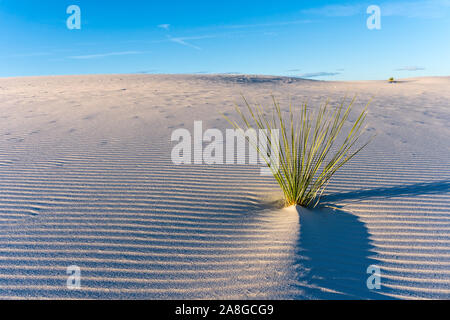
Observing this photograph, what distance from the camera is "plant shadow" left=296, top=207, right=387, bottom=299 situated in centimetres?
184

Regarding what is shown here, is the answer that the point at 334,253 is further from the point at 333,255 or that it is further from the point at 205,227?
the point at 205,227

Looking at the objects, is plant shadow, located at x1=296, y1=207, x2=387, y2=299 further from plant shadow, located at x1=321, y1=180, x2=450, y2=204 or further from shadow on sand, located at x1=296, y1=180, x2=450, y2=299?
plant shadow, located at x1=321, y1=180, x2=450, y2=204

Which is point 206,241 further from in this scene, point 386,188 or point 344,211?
point 386,188

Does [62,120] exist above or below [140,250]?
above

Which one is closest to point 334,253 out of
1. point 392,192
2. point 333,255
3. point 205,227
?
point 333,255

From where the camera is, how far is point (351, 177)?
3.59 m

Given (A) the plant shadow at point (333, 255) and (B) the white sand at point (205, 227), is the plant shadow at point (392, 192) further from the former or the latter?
(A) the plant shadow at point (333, 255)

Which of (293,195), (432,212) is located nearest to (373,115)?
(432,212)

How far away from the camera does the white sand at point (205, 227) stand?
1.92 metres

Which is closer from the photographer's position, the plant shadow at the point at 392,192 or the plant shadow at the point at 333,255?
the plant shadow at the point at 333,255

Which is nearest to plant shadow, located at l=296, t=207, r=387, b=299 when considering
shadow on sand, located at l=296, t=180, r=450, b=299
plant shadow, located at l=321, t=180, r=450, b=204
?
shadow on sand, located at l=296, t=180, r=450, b=299

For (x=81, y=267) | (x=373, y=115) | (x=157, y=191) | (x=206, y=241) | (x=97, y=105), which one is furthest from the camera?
(x=97, y=105)

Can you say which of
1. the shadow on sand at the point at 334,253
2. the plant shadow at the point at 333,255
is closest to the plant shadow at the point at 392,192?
the shadow on sand at the point at 334,253
